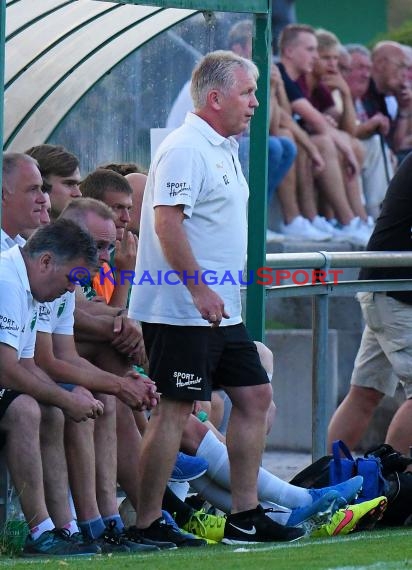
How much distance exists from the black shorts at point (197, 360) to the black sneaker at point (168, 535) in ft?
1.75

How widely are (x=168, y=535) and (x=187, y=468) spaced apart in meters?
0.51

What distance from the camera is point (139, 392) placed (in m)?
7.04

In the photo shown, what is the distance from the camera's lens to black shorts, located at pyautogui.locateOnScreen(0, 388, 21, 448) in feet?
21.9

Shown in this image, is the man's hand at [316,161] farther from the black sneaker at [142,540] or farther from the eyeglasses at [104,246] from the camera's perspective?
the black sneaker at [142,540]

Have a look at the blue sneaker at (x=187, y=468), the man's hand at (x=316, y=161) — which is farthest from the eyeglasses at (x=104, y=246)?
the man's hand at (x=316, y=161)

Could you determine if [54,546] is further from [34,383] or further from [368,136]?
[368,136]

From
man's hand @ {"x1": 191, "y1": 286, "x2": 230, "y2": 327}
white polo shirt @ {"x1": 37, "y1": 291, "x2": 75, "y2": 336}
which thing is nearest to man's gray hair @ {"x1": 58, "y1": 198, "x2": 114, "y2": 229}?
white polo shirt @ {"x1": 37, "y1": 291, "x2": 75, "y2": 336}

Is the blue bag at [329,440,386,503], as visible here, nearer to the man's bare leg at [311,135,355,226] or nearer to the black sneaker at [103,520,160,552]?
the black sneaker at [103,520,160,552]

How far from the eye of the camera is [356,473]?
7.91 m

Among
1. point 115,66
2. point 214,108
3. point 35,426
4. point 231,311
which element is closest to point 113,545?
point 35,426

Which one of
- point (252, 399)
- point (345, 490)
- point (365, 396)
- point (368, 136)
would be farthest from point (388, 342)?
point (368, 136)

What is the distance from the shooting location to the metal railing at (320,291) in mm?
8461

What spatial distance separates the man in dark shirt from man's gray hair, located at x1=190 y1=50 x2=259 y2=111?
1968 millimetres

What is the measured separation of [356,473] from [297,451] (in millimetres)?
4787
